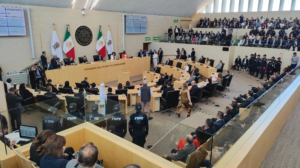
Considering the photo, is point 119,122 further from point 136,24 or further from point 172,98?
point 136,24

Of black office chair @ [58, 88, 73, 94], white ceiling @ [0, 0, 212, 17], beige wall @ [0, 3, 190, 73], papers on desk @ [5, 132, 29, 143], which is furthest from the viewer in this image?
white ceiling @ [0, 0, 212, 17]

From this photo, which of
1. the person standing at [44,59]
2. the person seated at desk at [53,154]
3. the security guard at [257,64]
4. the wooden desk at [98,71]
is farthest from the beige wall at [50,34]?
the person seated at desk at [53,154]

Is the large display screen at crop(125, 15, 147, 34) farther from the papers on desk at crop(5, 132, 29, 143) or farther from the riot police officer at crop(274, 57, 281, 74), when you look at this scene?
the papers on desk at crop(5, 132, 29, 143)

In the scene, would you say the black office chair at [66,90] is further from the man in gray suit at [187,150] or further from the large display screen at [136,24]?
the large display screen at [136,24]

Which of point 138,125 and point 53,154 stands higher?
point 53,154

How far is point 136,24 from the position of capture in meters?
17.7

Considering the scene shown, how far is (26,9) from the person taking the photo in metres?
11.5

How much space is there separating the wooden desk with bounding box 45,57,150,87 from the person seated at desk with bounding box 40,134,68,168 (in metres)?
8.97

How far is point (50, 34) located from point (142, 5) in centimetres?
725

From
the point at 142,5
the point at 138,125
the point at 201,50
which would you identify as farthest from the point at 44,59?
the point at 201,50

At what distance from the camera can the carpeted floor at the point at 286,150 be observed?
183 inches

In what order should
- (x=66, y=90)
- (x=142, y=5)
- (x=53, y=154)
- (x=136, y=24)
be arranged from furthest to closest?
(x=136, y=24) → (x=142, y=5) → (x=66, y=90) → (x=53, y=154)

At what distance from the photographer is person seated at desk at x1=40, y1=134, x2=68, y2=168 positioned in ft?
8.02

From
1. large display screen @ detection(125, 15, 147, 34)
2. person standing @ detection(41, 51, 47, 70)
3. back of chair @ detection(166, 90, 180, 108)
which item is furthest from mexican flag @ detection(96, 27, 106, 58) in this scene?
back of chair @ detection(166, 90, 180, 108)
